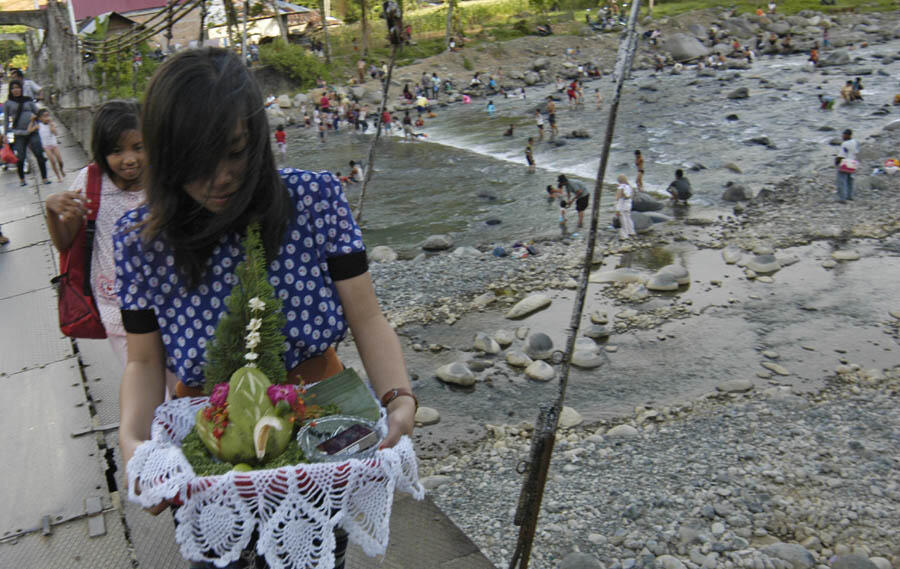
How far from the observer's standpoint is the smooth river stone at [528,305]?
1122 centimetres

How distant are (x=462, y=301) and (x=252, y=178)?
10.3 m

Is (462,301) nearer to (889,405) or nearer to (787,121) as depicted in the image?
(889,405)

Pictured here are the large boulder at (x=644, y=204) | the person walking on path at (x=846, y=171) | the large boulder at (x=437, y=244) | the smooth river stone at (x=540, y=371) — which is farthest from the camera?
the large boulder at (x=644, y=204)

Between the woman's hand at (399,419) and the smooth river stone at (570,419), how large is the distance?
6440 millimetres

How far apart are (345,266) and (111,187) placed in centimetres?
159

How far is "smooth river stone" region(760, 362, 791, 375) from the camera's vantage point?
30.0 feet

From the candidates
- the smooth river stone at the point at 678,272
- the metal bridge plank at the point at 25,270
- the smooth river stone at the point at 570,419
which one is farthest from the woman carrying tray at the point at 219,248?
the smooth river stone at the point at 678,272

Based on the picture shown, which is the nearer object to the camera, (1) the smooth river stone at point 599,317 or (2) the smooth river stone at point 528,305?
(1) the smooth river stone at point 599,317

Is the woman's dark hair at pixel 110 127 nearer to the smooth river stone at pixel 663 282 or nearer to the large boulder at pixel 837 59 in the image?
the smooth river stone at pixel 663 282

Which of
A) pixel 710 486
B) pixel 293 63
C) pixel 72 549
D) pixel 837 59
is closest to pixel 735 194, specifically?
pixel 710 486

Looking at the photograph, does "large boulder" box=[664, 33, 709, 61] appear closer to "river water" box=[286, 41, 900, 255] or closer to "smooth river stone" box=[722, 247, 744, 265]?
"river water" box=[286, 41, 900, 255]

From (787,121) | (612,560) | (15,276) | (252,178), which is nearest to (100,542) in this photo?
(252,178)

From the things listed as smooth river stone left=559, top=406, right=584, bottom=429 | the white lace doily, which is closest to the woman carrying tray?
the white lace doily

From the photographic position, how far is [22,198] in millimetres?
9328
